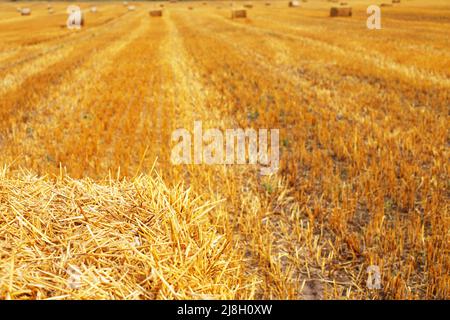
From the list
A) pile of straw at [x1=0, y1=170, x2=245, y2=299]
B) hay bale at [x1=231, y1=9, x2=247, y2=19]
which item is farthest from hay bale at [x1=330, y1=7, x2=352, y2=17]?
pile of straw at [x1=0, y1=170, x2=245, y2=299]

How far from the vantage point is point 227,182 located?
4.93 metres

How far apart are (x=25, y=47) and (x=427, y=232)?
69.5 ft

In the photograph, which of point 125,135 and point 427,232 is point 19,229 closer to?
point 427,232

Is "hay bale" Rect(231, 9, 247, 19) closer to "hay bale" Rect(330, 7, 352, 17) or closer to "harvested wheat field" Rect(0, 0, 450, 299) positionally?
"hay bale" Rect(330, 7, 352, 17)

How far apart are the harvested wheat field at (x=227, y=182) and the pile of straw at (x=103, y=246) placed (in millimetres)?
12

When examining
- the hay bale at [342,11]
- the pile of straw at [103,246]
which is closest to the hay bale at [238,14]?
the hay bale at [342,11]

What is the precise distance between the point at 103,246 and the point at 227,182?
8.99ft

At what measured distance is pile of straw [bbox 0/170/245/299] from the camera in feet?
6.66

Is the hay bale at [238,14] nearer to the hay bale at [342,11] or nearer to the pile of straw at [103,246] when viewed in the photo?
the hay bale at [342,11]

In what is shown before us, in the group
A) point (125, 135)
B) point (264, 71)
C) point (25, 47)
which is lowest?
point (125, 135)

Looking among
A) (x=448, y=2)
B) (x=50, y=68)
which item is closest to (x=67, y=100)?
(x=50, y=68)

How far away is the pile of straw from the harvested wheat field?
0.01m

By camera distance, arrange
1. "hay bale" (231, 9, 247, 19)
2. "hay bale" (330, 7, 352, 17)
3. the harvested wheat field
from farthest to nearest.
Result: "hay bale" (231, 9, 247, 19) < "hay bale" (330, 7, 352, 17) < the harvested wheat field

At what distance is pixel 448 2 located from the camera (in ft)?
82.3
